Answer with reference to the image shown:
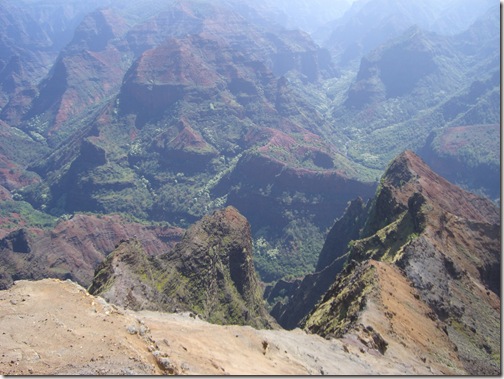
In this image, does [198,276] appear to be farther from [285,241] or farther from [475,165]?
[475,165]

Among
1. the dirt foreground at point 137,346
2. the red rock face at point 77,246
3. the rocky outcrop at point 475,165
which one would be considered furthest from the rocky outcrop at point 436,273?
the rocky outcrop at point 475,165

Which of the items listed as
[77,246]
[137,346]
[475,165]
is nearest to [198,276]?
[137,346]

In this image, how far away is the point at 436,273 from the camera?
166 ft

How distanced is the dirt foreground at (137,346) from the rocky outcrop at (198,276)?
14982 millimetres

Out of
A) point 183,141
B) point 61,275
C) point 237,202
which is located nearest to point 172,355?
point 61,275

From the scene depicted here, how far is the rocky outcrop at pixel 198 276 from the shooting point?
5303 cm

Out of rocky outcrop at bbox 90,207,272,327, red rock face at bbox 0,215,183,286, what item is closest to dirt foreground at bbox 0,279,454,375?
rocky outcrop at bbox 90,207,272,327

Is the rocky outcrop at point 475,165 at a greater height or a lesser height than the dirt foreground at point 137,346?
greater

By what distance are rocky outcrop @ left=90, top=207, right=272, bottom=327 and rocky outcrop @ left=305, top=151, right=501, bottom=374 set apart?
50.2ft

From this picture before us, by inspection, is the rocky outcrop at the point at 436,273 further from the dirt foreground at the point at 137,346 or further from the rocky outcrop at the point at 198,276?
the rocky outcrop at the point at 198,276

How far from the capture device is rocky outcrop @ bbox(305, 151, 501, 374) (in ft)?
144

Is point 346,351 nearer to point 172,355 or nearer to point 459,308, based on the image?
point 172,355

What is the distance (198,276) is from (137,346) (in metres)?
38.9

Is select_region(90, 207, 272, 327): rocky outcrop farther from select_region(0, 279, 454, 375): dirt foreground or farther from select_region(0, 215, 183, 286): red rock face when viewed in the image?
select_region(0, 215, 183, 286): red rock face
